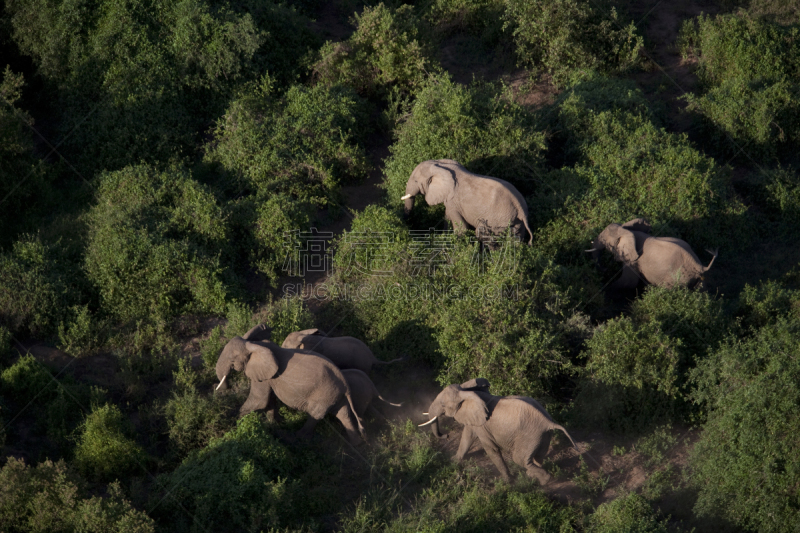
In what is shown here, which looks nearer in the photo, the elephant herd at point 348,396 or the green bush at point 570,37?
the elephant herd at point 348,396

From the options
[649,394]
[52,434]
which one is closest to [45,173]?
[52,434]

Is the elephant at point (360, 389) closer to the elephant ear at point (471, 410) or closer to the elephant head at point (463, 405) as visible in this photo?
the elephant head at point (463, 405)

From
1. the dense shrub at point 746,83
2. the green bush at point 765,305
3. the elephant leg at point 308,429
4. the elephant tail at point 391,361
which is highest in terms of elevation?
the elephant leg at point 308,429

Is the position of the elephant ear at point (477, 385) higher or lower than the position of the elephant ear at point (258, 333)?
lower

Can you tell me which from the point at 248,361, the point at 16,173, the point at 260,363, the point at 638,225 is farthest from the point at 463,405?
the point at 16,173

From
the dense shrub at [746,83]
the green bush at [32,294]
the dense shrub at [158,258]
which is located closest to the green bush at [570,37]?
→ the dense shrub at [746,83]

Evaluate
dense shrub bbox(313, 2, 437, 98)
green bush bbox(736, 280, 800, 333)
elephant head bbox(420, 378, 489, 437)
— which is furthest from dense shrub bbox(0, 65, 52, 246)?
green bush bbox(736, 280, 800, 333)

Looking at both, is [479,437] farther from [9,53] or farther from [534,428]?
[9,53]
